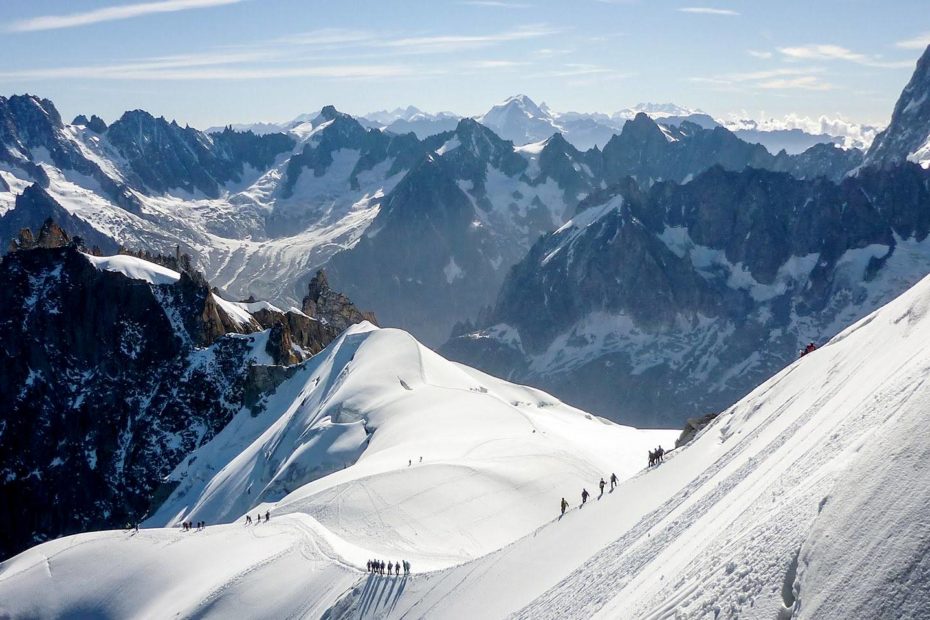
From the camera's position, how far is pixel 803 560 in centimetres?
2112

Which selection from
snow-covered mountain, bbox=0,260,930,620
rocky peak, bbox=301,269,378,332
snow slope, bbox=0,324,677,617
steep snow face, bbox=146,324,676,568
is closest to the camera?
snow-covered mountain, bbox=0,260,930,620

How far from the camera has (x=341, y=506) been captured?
63.6m

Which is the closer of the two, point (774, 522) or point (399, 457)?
point (774, 522)

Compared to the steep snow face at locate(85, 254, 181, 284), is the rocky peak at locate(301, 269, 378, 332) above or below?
below

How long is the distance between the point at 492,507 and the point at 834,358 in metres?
30.5

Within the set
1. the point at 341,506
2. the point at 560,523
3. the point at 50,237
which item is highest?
the point at 50,237

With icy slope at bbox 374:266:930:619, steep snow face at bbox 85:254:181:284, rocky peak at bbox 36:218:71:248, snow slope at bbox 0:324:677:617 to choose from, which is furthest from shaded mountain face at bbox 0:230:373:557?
icy slope at bbox 374:266:930:619

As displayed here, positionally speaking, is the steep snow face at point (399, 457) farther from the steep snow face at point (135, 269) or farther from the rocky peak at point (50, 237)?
the rocky peak at point (50, 237)

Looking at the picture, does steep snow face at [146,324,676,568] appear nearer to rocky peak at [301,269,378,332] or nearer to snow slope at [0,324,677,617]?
snow slope at [0,324,677,617]

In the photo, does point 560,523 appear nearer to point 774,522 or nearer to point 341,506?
point 341,506

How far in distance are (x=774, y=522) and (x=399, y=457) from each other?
185ft

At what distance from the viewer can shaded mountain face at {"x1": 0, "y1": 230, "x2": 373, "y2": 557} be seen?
14725 centimetres

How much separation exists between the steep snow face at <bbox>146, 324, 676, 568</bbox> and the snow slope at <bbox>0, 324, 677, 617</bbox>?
21 cm

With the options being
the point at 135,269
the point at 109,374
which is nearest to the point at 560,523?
the point at 109,374
